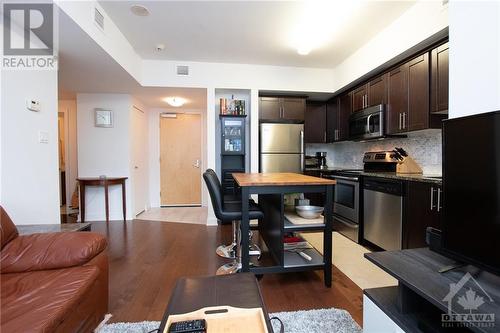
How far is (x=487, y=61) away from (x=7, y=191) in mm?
3260

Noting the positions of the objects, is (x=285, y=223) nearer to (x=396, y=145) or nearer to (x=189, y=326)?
(x=189, y=326)

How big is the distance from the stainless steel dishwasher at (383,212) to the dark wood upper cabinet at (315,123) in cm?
178

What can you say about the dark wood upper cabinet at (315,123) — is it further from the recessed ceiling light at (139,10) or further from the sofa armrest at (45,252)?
the sofa armrest at (45,252)

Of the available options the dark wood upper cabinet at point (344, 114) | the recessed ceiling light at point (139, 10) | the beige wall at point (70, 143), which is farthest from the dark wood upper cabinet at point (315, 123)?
the beige wall at point (70, 143)

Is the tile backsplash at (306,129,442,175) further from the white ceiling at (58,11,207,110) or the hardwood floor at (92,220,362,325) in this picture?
the white ceiling at (58,11,207,110)

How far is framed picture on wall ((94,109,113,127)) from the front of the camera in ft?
13.6

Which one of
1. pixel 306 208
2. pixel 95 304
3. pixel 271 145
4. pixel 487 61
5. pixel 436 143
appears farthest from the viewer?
pixel 271 145

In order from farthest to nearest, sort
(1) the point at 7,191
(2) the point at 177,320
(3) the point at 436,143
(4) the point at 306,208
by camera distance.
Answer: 1. (3) the point at 436,143
2. (4) the point at 306,208
3. (1) the point at 7,191
4. (2) the point at 177,320

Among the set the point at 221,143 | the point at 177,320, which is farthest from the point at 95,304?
the point at 221,143

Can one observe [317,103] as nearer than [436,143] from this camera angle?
No

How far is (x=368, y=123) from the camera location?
334cm

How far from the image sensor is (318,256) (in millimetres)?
2227

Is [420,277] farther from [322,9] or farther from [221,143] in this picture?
[221,143]

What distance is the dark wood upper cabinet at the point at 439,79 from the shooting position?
2297 millimetres
